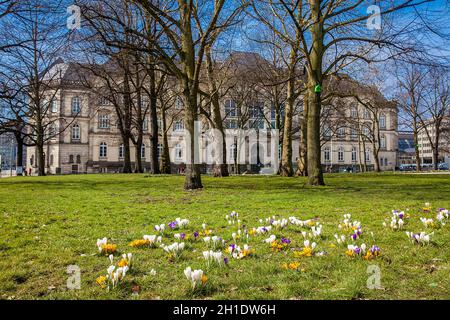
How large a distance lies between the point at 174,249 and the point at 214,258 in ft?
1.79

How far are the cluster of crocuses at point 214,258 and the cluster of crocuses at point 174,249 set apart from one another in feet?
1.38

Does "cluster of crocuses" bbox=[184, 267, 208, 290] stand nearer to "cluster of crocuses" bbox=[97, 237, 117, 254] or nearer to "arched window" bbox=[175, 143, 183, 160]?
"cluster of crocuses" bbox=[97, 237, 117, 254]

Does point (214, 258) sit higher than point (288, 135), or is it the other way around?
point (288, 135)

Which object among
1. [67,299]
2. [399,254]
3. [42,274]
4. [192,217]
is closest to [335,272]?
[399,254]

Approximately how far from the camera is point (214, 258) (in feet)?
13.6

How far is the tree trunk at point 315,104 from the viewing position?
591 inches

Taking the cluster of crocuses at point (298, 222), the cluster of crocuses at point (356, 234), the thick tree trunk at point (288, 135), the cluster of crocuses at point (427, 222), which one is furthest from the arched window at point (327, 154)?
the cluster of crocuses at point (356, 234)

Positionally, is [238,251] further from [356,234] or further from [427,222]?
[427,222]

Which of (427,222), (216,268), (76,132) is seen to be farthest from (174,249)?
(76,132)

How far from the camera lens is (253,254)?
14.9 ft

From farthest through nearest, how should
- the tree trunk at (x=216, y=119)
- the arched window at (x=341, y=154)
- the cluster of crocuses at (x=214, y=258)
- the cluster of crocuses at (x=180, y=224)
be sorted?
the arched window at (x=341, y=154) → the tree trunk at (x=216, y=119) → the cluster of crocuses at (x=180, y=224) → the cluster of crocuses at (x=214, y=258)

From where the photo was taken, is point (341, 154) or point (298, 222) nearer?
point (298, 222)

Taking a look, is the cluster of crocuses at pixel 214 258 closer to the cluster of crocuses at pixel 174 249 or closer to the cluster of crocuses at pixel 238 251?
the cluster of crocuses at pixel 238 251
